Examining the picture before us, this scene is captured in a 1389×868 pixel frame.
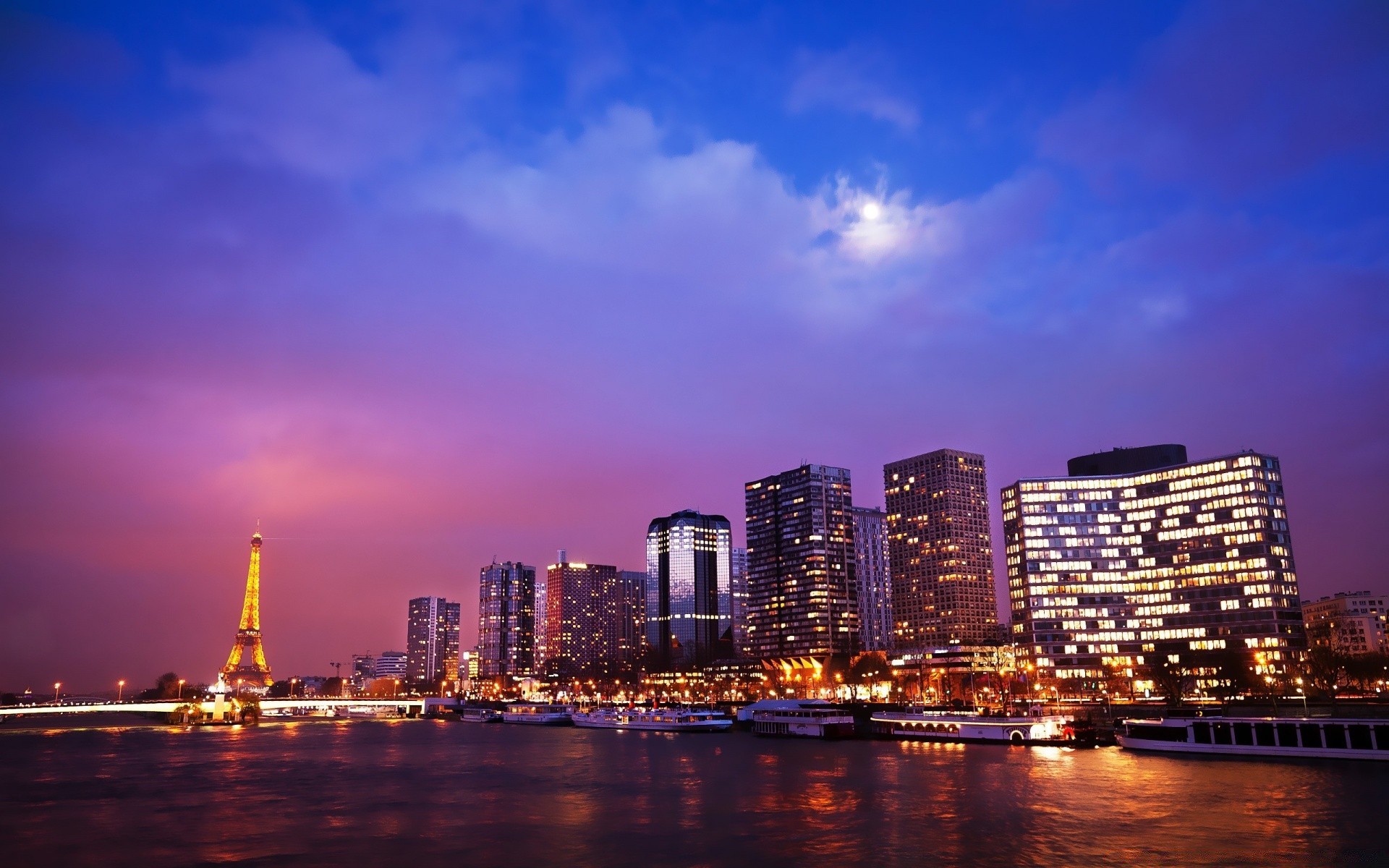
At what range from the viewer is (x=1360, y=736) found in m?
93.4

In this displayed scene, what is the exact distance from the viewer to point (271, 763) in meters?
124

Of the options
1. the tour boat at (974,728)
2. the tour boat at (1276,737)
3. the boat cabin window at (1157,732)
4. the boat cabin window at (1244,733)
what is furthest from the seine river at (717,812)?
the tour boat at (974,728)

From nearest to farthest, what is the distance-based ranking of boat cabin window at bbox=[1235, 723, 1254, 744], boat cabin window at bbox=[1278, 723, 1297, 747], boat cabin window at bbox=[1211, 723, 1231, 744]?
boat cabin window at bbox=[1278, 723, 1297, 747]
boat cabin window at bbox=[1235, 723, 1254, 744]
boat cabin window at bbox=[1211, 723, 1231, 744]

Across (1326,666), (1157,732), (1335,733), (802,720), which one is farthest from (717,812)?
(1326,666)

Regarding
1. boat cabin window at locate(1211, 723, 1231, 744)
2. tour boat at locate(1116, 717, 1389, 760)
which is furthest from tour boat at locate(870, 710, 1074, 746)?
boat cabin window at locate(1211, 723, 1231, 744)

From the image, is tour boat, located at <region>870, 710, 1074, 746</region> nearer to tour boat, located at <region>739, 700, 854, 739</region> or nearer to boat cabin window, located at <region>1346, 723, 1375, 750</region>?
tour boat, located at <region>739, 700, 854, 739</region>

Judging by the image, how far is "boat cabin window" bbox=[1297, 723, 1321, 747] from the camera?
95.9 meters

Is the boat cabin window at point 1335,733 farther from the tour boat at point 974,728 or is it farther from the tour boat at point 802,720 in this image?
the tour boat at point 802,720

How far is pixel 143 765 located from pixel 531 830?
8730 centimetres

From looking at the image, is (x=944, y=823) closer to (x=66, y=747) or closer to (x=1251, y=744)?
(x=1251, y=744)

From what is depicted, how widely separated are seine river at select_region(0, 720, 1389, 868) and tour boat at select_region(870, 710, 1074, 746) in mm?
10298

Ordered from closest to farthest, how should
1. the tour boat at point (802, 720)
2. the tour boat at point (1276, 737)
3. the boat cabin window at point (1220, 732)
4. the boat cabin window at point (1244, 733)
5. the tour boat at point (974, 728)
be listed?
1. the tour boat at point (1276, 737)
2. the boat cabin window at point (1244, 733)
3. the boat cabin window at point (1220, 732)
4. the tour boat at point (974, 728)
5. the tour boat at point (802, 720)

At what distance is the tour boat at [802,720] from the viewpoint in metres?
164

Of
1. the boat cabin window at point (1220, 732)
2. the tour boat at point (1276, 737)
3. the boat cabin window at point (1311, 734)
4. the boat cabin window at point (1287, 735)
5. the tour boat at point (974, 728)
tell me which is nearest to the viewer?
the tour boat at point (1276, 737)
